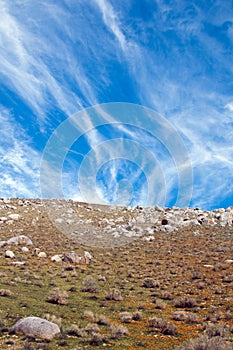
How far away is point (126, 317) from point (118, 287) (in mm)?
7668

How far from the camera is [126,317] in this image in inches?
587

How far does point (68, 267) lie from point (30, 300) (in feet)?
35.3

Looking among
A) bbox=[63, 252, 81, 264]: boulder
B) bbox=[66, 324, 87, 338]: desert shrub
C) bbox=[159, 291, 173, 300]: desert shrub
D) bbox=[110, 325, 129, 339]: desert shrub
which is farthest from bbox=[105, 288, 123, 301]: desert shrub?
bbox=[63, 252, 81, 264]: boulder

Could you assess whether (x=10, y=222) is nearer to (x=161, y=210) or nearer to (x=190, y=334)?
(x=161, y=210)

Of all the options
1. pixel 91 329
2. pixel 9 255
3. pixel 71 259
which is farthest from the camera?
pixel 71 259

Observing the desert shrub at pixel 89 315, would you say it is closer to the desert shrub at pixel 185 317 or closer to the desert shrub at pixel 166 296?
the desert shrub at pixel 185 317

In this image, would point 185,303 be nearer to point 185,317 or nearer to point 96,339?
point 185,317

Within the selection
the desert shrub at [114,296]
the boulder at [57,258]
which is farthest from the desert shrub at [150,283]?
the boulder at [57,258]

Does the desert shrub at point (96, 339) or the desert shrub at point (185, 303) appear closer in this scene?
the desert shrub at point (96, 339)

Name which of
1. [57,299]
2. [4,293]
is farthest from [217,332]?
[4,293]

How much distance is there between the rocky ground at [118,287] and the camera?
12.0 meters

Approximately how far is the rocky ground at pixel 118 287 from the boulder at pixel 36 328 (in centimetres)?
4

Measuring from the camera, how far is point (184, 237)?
4372 cm

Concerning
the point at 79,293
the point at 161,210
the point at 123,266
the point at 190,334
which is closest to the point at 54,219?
the point at 161,210
